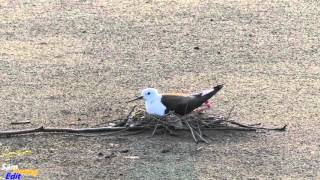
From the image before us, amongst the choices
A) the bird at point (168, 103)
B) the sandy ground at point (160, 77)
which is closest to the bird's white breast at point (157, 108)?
the bird at point (168, 103)

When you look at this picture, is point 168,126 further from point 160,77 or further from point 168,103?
point 160,77

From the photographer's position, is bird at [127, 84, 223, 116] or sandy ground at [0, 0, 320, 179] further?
bird at [127, 84, 223, 116]

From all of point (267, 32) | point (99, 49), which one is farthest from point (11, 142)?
point (267, 32)

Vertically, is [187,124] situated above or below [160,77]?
below

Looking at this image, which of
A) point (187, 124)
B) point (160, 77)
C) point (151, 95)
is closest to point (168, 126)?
point (187, 124)

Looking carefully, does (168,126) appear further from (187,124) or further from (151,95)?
(151,95)

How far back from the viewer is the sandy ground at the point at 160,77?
5.78m

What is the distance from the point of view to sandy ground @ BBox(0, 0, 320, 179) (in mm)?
5781

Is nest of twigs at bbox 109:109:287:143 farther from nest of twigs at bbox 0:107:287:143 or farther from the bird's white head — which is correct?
the bird's white head

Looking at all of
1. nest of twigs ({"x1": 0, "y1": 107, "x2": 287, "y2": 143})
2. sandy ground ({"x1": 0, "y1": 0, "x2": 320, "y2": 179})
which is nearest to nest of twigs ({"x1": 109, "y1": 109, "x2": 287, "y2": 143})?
nest of twigs ({"x1": 0, "y1": 107, "x2": 287, "y2": 143})

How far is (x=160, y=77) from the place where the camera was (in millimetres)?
7699

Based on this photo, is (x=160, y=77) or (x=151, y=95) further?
(x=160, y=77)

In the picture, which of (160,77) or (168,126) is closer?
(168,126)

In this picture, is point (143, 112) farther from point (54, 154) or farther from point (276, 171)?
point (276, 171)
